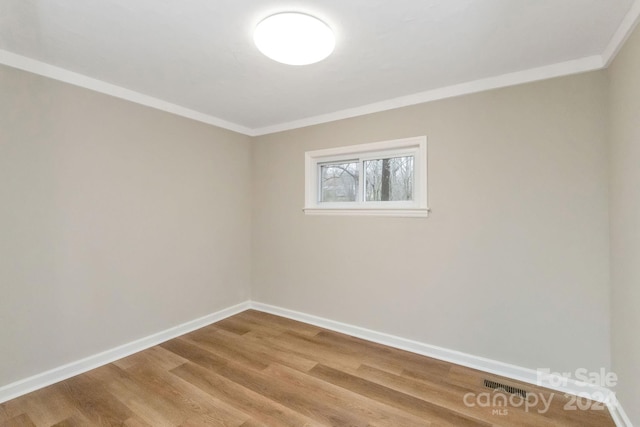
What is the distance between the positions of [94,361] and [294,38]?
2.89 metres

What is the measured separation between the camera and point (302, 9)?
152 cm

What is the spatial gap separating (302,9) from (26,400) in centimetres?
305

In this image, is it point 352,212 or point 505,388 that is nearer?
point 505,388

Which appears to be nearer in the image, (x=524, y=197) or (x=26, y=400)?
(x=26, y=400)

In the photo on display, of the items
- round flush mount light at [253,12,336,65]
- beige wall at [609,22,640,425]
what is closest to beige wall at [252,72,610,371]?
beige wall at [609,22,640,425]

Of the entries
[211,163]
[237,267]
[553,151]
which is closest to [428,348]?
[553,151]

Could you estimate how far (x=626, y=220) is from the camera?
5.40ft

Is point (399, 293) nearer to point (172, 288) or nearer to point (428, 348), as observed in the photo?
point (428, 348)

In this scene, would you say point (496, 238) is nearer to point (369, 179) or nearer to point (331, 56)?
point (369, 179)

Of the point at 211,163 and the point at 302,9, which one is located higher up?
the point at 302,9

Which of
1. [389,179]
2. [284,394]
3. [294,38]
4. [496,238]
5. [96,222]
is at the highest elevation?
[294,38]

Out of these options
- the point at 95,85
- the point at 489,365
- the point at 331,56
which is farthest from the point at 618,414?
the point at 95,85

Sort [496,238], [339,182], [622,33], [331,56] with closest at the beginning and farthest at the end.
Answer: [622,33]
[331,56]
[496,238]
[339,182]

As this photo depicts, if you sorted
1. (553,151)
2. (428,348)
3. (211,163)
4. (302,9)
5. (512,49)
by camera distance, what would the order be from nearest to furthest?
(302,9) → (512,49) → (553,151) → (428,348) → (211,163)
